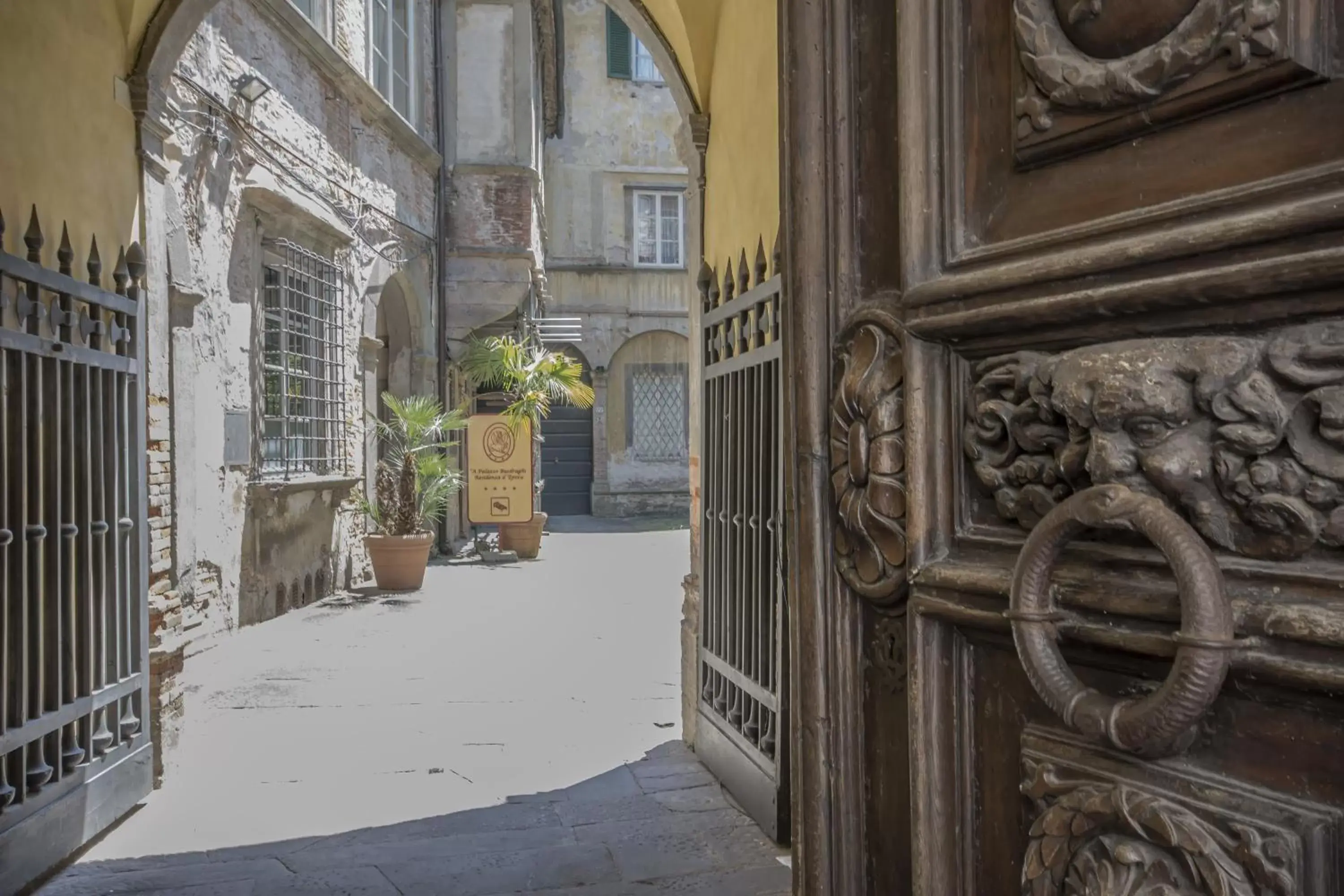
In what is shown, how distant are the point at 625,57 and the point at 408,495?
44.6ft

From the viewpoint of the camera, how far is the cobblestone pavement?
339 cm

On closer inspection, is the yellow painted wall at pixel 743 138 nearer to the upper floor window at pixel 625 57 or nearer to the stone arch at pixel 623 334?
the stone arch at pixel 623 334

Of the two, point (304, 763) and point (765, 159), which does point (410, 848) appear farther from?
point (765, 159)

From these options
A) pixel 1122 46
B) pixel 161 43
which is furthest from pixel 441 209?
pixel 1122 46

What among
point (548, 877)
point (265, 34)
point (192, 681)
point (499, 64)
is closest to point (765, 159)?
point (548, 877)

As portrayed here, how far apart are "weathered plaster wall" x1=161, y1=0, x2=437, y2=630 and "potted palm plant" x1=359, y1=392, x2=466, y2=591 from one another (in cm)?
29

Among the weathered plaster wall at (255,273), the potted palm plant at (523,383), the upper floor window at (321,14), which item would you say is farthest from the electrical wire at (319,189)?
the potted palm plant at (523,383)

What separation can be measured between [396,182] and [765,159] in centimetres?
861

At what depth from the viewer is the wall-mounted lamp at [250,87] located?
25.2ft

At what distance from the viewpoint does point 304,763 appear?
4621 mm

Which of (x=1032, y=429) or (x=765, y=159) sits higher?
(x=765, y=159)

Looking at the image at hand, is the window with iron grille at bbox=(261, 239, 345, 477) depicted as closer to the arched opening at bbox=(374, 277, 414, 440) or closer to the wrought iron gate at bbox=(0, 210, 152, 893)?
the arched opening at bbox=(374, 277, 414, 440)

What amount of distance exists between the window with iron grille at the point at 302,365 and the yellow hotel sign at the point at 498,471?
2.02 m

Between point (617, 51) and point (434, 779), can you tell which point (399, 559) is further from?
point (617, 51)
